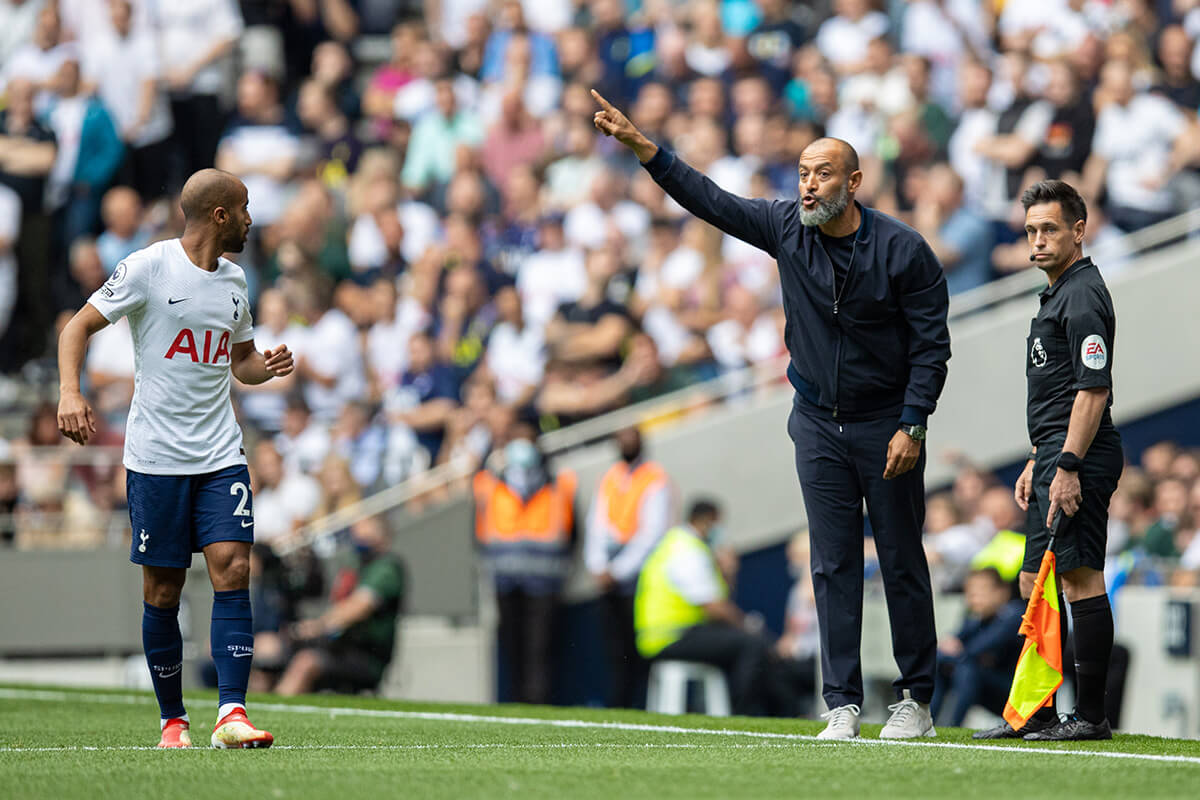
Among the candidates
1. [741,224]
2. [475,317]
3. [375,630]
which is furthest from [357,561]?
[741,224]

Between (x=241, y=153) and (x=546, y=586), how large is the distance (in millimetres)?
5678

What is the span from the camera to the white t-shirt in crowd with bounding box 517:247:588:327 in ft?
52.1

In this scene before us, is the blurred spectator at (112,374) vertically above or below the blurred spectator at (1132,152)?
below

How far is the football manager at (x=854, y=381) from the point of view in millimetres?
7312

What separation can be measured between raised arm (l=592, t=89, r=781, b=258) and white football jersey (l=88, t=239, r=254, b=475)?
1.56 m

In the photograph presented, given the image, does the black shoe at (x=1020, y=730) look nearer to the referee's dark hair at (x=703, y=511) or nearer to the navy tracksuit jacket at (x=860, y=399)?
the navy tracksuit jacket at (x=860, y=399)

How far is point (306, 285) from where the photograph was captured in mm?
→ 16688

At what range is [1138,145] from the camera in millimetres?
14477

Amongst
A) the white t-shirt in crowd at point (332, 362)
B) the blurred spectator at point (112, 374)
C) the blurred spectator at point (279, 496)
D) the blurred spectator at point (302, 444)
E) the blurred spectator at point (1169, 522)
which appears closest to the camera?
the blurred spectator at point (1169, 522)

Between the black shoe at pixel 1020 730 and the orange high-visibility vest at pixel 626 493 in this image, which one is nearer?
the black shoe at pixel 1020 730

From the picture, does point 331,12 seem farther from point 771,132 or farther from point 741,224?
point 741,224

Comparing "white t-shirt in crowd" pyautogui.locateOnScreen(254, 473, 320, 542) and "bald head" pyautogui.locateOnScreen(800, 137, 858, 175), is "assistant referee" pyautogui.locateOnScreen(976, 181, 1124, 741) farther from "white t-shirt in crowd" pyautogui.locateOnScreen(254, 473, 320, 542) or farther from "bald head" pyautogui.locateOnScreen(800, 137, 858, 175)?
"white t-shirt in crowd" pyautogui.locateOnScreen(254, 473, 320, 542)

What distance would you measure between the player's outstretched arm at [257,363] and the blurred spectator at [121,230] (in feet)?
31.6

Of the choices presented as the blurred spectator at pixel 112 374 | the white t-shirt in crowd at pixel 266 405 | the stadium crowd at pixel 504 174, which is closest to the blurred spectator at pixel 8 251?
the stadium crowd at pixel 504 174
